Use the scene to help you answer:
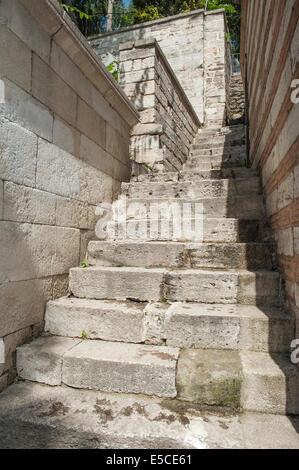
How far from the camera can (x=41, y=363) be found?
2012 mm

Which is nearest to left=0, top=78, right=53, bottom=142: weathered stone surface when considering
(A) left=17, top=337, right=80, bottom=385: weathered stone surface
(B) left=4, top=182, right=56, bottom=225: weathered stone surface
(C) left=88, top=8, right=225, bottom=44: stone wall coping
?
(B) left=4, top=182, right=56, bottom=225: weathered stone surface

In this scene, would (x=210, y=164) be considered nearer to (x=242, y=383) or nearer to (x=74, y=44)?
(x=74, y=44)

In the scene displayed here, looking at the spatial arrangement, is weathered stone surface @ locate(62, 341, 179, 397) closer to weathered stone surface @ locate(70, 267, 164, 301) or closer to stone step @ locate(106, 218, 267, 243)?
weathered stone surface @ locate(70, 267, 164, 301)

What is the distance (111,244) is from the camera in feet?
9.75

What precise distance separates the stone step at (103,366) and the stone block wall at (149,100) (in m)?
3.73

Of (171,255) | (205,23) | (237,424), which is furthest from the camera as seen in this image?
(205,23)

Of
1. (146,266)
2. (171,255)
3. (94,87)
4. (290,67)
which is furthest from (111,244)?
(290,67)

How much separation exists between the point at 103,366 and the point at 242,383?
88cm

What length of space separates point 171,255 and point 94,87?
212 cm

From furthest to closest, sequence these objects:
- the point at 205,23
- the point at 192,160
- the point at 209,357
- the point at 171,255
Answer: the point at 205,23, the point at 192,160, the point at 171,255, the point at 209,357

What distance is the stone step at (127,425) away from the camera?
4.94 ft

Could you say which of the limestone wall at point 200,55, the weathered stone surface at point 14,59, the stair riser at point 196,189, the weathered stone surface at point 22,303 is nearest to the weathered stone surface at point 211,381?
the weathered stone surface at point 22,303

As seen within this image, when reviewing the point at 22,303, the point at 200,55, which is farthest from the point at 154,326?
the point at 200,55

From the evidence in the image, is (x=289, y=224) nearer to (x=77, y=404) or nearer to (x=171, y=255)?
(x=171, y=255)
